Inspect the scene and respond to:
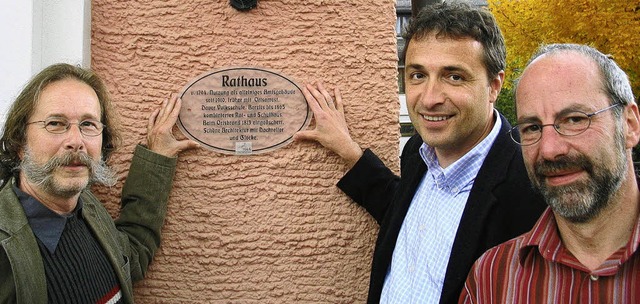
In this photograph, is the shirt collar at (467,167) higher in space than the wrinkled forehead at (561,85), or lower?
lower

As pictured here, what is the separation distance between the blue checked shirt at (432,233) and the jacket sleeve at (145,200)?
975 mm

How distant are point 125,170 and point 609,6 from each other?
9810 mm

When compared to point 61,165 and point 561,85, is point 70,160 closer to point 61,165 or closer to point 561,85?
point 61,165

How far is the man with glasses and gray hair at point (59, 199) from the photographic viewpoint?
5.81 ft

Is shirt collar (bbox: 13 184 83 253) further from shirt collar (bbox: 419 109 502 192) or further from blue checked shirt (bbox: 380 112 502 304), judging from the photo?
shirt collar (bbox: 419 109 502 192)

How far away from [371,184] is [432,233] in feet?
1.52

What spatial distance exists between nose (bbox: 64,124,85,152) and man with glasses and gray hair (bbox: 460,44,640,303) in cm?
143

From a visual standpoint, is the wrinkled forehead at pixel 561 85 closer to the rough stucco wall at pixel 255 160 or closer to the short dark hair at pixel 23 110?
the rough stucco wall at pixel 255 160

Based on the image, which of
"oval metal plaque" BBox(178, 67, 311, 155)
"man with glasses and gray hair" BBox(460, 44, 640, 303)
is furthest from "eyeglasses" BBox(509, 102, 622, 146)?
"oval metal plaque" BBox(178, 67, 311, 155)

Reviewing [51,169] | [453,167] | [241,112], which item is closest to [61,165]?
[51,169]

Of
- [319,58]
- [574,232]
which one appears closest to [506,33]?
[319,58]

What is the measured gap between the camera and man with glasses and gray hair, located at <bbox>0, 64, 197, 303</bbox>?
1771 millimetres

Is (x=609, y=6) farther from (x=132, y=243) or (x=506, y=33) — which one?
(x=132, y=243)

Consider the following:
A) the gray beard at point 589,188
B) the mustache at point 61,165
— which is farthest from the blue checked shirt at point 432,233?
the mustache at point 61,165
